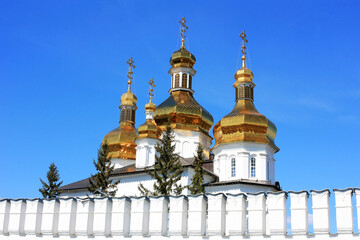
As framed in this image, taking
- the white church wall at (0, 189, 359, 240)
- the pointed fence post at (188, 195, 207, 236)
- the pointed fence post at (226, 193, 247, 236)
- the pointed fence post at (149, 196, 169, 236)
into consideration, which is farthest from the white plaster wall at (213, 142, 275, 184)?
the pointed fence post at (226, 193, 247, 236)

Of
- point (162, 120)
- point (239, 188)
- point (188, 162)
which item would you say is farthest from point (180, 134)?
point (239, 188)

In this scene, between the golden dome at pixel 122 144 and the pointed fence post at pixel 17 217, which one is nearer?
the pointed fence post at pixel 17 217

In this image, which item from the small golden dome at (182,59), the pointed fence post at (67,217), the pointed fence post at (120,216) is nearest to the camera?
the pointed fence post at (120,216)

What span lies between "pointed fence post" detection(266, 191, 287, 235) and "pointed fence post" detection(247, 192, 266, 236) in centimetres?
17

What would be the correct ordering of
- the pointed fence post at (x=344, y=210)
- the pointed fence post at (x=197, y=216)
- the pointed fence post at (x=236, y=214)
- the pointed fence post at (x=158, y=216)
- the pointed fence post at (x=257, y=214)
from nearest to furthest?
the pointed fence post at (x=344, y=210) < the pointed fence post at (x=257, y=214) < the pointed fence post at (x=236, y=214) < the pointed fence post at (x=197, y=216) < the pointed fence post at (x=158, y=216)

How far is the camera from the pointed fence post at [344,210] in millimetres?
10594

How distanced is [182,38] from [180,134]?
981 centimetres

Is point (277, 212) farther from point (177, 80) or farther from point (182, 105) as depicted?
point (177, 80)

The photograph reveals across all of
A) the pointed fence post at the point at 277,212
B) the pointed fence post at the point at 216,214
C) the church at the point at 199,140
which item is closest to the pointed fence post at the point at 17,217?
the pointed fence post at the point at 216,214

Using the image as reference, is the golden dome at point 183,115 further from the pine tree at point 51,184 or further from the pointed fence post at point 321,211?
the pointed fence post at point 321,211

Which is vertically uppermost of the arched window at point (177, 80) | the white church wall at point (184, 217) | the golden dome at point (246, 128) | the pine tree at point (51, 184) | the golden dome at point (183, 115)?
the arched window at point (177, 80)

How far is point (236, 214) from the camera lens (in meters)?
11.6

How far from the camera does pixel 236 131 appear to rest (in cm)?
2947

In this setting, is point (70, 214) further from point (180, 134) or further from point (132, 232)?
point (180, 134)
